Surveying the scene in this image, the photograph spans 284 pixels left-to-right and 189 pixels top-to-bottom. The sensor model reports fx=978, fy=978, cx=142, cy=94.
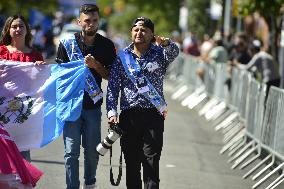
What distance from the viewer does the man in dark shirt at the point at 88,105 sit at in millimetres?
9023

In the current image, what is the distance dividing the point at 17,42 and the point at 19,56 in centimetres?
17

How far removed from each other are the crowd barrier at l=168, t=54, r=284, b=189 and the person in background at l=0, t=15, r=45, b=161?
3465mm

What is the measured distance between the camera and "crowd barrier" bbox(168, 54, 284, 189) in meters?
12.5

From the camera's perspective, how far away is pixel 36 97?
966 cm

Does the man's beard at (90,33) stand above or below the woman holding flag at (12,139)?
above

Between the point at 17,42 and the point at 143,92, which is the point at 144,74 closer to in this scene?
the point at 143,92

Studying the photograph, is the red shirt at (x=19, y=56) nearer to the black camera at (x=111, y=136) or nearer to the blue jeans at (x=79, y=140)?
the blue jeans at (x=79, y=140)

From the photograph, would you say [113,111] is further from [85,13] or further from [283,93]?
[283,93]

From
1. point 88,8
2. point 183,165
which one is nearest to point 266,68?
point 183,165

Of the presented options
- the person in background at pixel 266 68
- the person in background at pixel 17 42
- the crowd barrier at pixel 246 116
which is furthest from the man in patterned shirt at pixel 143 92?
the person in background at pixel 266 68

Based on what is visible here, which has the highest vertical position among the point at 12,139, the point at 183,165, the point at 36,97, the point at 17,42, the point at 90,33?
the point at 90,33

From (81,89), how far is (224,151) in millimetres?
6677

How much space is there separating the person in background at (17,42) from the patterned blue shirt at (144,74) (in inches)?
39.7

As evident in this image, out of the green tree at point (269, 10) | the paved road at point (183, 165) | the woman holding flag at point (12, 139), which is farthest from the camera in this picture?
the green tree at point (269, 10)
